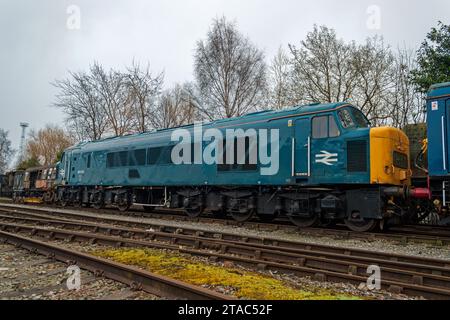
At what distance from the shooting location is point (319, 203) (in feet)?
36.2

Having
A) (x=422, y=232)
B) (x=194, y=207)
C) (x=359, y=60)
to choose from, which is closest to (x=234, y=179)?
(x=194, y=207)

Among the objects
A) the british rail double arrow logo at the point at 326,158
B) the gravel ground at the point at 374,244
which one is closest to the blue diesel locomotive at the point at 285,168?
the british rail double arrow logo at the point at 326,158

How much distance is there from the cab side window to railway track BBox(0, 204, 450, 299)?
400 centimetres

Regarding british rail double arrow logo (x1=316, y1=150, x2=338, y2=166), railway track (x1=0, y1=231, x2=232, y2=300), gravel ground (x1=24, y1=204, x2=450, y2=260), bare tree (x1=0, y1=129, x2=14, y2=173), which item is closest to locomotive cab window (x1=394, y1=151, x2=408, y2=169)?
british rail double arrow logo (x1=316, y1=150, x2=338, y2=166)

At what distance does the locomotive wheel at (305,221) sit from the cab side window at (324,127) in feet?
8.61

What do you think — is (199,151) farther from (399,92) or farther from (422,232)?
(399,92)

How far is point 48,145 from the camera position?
5703 cm

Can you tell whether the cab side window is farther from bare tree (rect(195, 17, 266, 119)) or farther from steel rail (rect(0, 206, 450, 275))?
bare tree (rect(195, 17, 266, 119))

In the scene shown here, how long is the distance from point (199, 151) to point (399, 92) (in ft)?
48.1

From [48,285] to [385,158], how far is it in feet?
28.5

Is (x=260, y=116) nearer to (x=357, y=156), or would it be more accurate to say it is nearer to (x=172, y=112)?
(x=357, y=156)

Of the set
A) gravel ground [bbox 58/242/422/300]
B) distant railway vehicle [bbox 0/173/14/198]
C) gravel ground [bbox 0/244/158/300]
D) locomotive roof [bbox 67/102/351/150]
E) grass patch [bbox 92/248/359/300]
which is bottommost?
gravel ground [bbox 0/244/158/300]

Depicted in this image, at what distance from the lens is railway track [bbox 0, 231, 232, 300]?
4.52 metres

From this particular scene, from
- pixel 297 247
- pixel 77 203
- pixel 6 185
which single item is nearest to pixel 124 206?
pixel 77 203
